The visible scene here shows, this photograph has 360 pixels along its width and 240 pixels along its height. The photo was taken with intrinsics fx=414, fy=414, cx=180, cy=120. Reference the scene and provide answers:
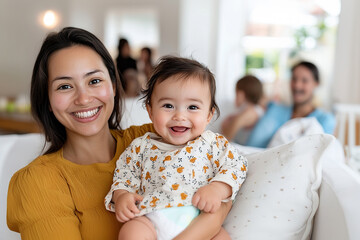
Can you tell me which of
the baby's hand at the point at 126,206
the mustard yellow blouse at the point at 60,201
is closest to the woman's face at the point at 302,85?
the mustard yellow blouse at the point at 60,201

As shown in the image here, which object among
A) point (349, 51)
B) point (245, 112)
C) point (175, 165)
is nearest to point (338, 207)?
point (175, 165)

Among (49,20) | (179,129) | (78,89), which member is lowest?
(179,129)

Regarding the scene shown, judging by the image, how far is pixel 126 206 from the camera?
1.09 metres

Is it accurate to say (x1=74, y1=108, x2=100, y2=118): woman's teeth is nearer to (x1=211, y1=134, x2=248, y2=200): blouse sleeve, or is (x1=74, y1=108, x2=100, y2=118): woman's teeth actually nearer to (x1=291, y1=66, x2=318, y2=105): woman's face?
(x1=211, y1=134, x2=248, y2=200): blouse sleeve

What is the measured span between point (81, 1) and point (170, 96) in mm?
7483

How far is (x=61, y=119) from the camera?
1.29 m

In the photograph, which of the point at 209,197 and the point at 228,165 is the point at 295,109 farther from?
the point at 209,197

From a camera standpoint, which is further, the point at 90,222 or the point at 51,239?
the point at 90,222

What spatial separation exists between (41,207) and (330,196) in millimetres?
812

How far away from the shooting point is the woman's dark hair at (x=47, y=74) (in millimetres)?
1296

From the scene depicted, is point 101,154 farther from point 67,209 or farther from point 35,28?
point 35,28

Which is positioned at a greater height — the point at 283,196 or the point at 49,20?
the point at 49,20

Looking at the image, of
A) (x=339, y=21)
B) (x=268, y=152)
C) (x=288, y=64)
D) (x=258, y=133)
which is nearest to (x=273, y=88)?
(x=288, y=64)

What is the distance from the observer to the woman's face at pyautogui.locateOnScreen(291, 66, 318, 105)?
10.6 feet
